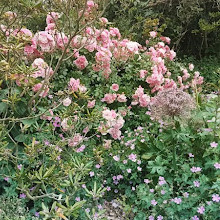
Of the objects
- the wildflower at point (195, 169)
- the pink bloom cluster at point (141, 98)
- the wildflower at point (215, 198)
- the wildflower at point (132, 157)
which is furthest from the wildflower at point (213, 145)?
the pink bloom cluster at point (141, 98)

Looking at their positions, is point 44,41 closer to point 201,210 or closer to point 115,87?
point 115,87

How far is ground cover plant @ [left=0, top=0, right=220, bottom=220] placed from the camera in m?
2.28

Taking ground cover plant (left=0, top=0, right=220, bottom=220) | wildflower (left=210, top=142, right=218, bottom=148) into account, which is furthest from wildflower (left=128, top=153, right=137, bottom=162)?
wildflower (left=210, top=142, right=218, bottom=148)

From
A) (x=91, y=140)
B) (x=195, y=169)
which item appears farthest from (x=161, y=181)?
(x=91, y=140)

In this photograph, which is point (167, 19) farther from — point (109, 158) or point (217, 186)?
point (217, 186)

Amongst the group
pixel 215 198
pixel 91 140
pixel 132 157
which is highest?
pixel 215 198

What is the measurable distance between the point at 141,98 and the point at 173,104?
1.13 metres

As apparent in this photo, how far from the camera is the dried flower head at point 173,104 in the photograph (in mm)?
2562

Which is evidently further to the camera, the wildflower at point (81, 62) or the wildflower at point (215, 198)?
the wildflower at point (81, 62)

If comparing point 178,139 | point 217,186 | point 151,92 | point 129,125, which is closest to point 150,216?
point 217,186

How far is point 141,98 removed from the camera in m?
3.66

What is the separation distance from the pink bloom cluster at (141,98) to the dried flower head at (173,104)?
3.12 ft

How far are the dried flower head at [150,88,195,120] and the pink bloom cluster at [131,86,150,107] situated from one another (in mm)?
950

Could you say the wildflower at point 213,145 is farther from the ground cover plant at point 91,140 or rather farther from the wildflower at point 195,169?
the wildflower at point 195,169
